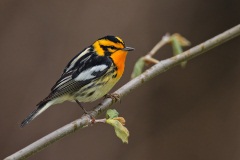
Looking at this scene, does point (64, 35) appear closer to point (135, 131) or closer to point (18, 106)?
point (18, 106)

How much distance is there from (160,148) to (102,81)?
8.13 feet

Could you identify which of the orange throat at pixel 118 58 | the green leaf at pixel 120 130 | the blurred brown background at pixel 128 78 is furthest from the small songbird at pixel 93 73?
the blurred brown background at pixel 128 78

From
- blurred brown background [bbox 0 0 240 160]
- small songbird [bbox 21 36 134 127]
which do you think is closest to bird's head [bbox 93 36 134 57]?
small songbird [bbox 21 36 134 127]

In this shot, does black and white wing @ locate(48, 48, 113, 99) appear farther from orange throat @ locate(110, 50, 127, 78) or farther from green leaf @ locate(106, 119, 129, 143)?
green leaf @ locate(106, 119, 129, 143)

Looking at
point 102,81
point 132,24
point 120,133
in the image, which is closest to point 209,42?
point 102,81

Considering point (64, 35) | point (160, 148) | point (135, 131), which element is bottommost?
point (160, 148)

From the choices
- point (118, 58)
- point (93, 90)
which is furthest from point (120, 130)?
point (118, 58)

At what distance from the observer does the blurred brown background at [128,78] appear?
5.14 m

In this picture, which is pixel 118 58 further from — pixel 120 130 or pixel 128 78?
pixel 128 78

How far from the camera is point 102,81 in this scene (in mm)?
3158

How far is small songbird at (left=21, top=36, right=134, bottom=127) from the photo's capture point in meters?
3.06

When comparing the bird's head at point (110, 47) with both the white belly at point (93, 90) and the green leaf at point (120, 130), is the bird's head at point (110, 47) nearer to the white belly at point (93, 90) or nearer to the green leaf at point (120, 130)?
the white belly at point (93, 90)

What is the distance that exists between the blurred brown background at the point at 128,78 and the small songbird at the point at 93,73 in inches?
78.8

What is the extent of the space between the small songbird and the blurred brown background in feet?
6.56
